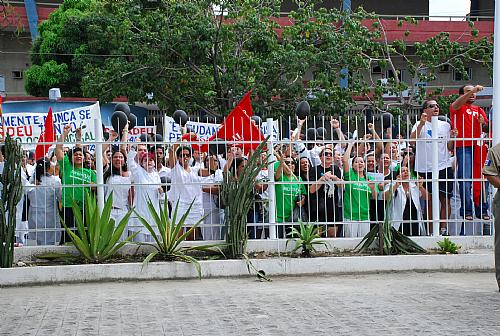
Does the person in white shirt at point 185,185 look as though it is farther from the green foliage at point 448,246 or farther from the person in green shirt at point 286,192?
the green foliage at point 448,246

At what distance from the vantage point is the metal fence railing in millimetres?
10789

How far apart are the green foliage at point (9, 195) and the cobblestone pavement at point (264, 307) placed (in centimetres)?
58

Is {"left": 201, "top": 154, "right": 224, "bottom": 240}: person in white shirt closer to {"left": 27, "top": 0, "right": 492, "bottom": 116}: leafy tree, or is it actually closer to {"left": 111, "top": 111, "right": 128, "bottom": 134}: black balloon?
{"left": 111, "top": 111, "right": 128, "bottom": 134}: black balloon

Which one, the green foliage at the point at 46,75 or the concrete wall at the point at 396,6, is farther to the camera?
the concrete wall at the point at 396,6

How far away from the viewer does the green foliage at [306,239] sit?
1059 cm

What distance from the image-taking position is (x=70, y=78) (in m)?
34.4

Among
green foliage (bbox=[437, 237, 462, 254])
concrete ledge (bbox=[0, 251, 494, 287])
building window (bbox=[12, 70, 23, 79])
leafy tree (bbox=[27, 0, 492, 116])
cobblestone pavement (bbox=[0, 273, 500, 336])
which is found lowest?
cobblestone pavement (bbox=[0, 273, 500, 336])

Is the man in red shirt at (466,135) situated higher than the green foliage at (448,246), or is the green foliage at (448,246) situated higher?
the man in red shirt at (466,135)

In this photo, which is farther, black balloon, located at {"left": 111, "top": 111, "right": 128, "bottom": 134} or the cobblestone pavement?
black balloon, located at {"left": 111, "top": 111, "right": 128, "bottom": 134}

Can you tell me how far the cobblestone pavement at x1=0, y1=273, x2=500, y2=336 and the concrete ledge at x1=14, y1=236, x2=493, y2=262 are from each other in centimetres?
87

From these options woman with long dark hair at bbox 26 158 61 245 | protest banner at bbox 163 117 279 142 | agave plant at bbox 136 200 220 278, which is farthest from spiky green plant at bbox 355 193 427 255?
protest banner at bbox 163 117 279 142

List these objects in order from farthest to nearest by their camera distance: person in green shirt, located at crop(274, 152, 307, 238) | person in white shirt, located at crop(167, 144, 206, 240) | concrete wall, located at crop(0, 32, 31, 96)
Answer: concrete wall, located at crop(0, 32, 31, 96) < person in green shirt, located at crop(274, 152, 307, 238) < person in white shirt, located at crop(167, 144, 206, 240)

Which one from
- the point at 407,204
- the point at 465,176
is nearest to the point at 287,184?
the point at 407,204

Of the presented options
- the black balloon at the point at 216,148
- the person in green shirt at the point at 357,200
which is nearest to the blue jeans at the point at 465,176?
the person in green shirt at the point at 357,200
